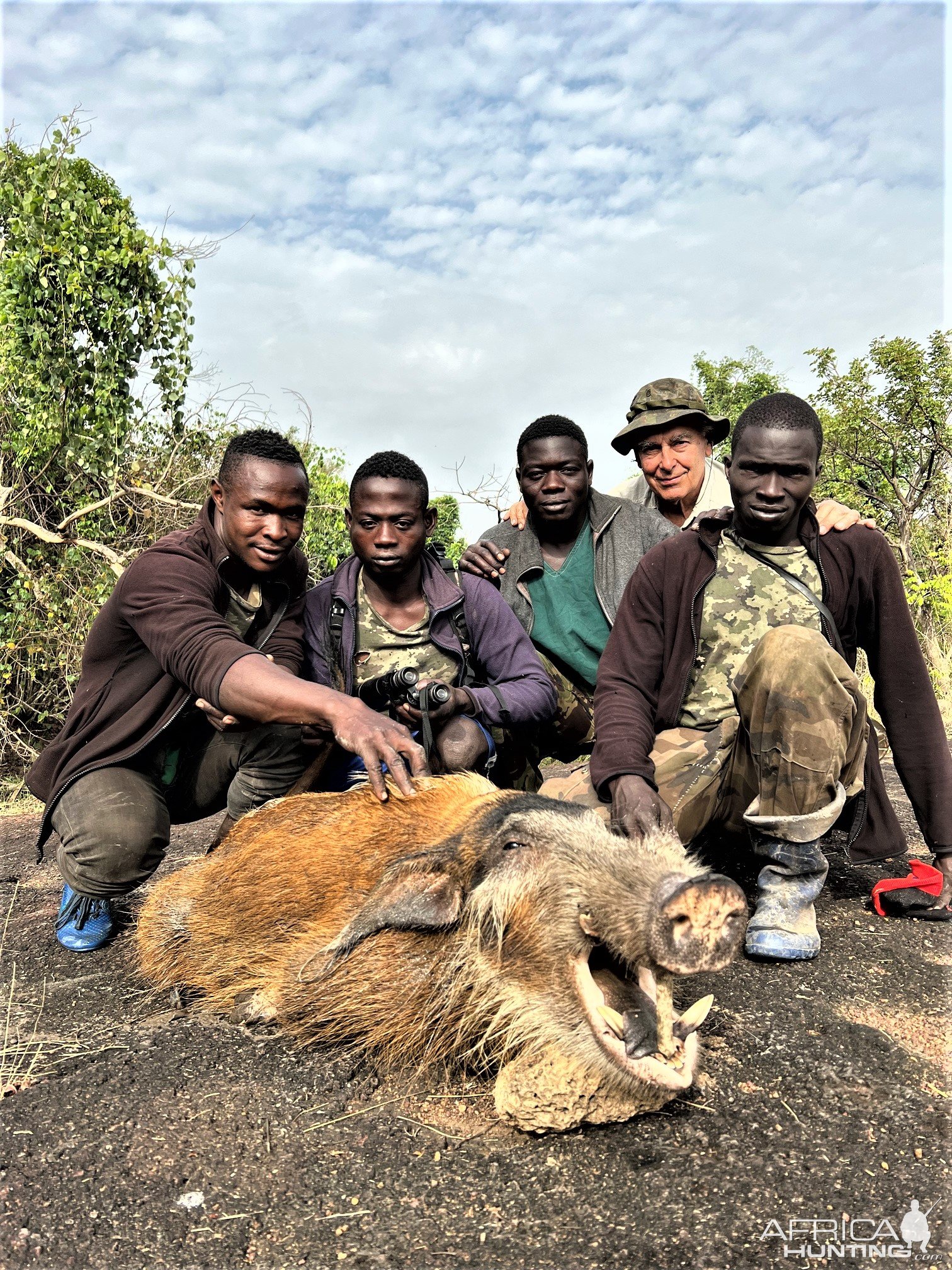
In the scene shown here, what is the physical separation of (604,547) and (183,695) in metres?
2.25

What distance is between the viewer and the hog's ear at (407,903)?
2418 mm

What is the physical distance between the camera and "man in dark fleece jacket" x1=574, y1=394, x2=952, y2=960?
3.11 m

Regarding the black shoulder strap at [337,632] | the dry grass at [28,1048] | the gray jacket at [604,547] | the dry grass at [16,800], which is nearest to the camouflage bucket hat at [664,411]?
the gray jacket at [604,547]

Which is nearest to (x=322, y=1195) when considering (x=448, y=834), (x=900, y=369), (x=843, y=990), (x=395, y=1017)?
(x=395, y=1017)

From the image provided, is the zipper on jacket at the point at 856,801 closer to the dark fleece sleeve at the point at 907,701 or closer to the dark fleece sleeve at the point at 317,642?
the dark fleece sleeve at the point at 907,701

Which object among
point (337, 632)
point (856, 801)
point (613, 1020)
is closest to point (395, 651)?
point (337, 632)

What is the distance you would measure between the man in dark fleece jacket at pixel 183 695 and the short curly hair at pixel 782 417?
1.77 m

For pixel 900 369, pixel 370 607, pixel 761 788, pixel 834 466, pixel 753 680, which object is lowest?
pixel 761 788

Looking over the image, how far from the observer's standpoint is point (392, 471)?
389cm

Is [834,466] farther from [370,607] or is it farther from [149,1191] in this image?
[149,1191]

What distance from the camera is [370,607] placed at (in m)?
4.02

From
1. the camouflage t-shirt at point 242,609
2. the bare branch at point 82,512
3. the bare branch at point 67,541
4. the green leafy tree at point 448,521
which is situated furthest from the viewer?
the green leafy tree at point 448,521

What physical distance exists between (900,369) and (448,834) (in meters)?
10.5

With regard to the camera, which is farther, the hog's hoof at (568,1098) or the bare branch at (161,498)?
the bare branch at (161,498)
